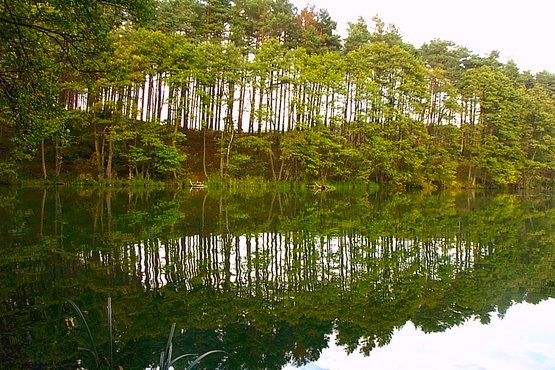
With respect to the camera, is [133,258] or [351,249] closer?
[133,258]

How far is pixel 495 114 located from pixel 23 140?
155ft

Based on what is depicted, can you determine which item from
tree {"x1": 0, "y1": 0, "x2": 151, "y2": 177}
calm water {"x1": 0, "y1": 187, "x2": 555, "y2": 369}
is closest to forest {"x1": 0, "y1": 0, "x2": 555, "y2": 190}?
calm water {"x1": 0, "y1": 187, "x2": 555, "y2": 369}

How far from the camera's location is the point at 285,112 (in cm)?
4172

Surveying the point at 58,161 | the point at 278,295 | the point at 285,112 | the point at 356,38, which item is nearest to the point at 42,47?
the point at 278,295

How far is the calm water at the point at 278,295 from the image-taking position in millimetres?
4664

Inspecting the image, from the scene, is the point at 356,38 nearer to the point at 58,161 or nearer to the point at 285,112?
the point at 285,112

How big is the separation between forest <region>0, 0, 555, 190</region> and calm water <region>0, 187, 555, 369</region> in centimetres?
1859

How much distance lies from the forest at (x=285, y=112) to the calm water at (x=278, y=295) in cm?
1859

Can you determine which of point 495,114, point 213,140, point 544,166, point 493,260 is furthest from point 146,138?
point 544,166

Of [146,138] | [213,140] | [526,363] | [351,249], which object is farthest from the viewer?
[213,140]

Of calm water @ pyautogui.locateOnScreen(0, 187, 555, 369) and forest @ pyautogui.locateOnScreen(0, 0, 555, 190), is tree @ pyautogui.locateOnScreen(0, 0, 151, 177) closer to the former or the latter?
calm water @ pyautogui.locateOnScreen(0, 187, 555, 369)

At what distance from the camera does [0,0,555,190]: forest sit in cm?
3159

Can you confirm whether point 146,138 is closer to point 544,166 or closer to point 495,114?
point 495,114

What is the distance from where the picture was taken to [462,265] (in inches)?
347
